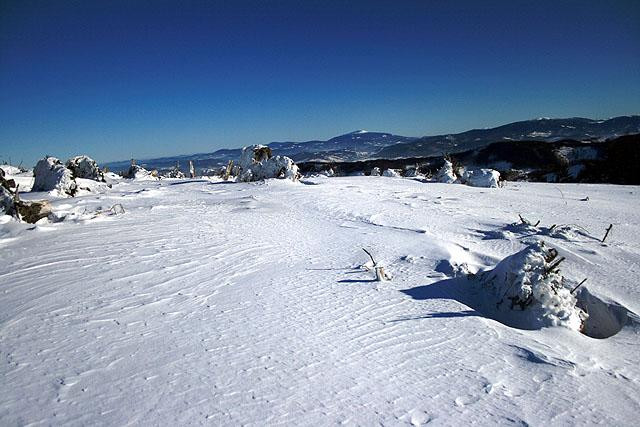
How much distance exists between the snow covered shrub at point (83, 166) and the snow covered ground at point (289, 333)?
5768 millimetres

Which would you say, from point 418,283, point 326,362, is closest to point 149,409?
point 326,362

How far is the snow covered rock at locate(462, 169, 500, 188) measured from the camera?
1026cm

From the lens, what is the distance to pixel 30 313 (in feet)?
8.04

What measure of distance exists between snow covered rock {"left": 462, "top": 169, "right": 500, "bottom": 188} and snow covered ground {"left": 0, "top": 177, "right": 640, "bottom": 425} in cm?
554

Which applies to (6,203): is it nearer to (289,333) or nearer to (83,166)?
(289,333)

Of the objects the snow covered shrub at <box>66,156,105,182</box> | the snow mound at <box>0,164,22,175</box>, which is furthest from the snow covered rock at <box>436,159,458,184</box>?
the snow mound at <box>0,164,22,175</box>

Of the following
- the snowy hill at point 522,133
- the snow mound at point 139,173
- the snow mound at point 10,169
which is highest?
the snowy hill at point 522,133

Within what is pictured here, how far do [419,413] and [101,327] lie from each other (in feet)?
6.68

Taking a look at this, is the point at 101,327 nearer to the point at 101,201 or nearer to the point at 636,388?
the point at 636,388

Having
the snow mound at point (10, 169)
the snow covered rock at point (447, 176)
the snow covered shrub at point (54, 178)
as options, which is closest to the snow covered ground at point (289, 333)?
the snow covered shrub at point (54, 178)

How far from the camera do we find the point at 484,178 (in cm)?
1048

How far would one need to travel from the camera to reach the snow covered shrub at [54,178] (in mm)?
7352

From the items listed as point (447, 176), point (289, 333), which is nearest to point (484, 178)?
point (447, 176)

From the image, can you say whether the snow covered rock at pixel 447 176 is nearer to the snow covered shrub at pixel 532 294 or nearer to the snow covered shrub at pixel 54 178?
the snow covered shrub at pixel 532 294
